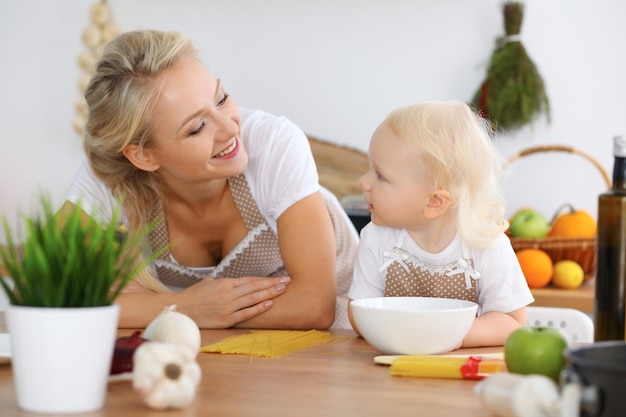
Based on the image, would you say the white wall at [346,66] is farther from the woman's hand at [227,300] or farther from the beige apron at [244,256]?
the woman's hand at [227,300]

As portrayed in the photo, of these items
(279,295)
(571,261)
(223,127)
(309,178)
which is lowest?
(571,261)

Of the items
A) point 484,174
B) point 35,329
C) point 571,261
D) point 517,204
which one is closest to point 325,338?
point 484,174

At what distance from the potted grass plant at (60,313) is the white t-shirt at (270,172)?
35.5 inches

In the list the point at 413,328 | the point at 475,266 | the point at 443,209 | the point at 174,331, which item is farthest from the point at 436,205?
the point at 174,331

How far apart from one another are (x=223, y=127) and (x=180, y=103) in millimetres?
94

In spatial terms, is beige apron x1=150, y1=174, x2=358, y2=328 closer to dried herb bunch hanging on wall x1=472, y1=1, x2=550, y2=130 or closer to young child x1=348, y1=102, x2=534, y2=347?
young child x1=348, y1=102, x2=534, y2=347

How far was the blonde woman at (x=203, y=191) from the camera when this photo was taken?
66.2 inches

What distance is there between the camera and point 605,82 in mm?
3131

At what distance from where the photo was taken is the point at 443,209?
60.0 inches

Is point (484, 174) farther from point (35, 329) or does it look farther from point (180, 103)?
point (35, 329)

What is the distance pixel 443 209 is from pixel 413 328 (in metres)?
0.35

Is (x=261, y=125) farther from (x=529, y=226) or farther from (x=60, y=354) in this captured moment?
(x=529, y=226)

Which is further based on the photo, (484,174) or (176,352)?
(484,174)

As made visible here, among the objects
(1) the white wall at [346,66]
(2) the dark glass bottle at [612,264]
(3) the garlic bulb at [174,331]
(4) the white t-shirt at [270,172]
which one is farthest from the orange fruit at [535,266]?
(3) the garlic bulb at [174,331]
